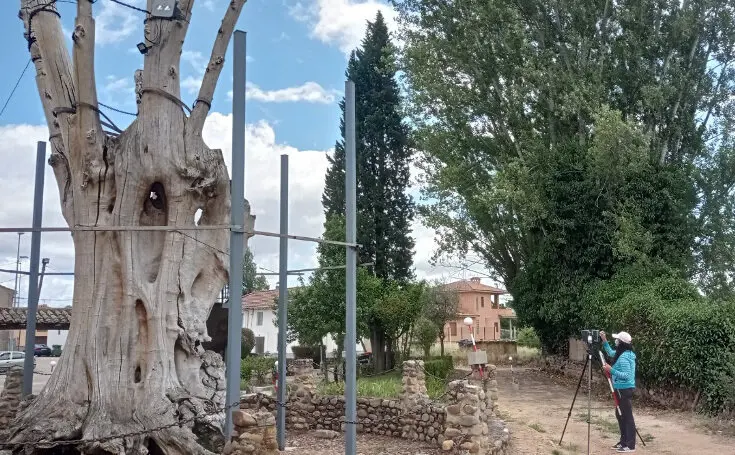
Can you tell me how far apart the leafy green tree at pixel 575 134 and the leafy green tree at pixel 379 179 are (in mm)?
4507

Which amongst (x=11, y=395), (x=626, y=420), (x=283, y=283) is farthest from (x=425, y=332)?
(x=11, y=395)

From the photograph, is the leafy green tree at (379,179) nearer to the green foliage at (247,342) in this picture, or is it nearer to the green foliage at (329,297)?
the green foliage at (329,297)

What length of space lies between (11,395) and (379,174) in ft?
65.2

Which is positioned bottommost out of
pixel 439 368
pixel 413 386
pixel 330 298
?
pixel 439 368

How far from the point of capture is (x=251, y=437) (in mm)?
5305

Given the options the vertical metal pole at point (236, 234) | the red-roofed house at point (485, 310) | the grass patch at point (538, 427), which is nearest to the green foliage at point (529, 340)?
the red-roofed house at point (485, 310)

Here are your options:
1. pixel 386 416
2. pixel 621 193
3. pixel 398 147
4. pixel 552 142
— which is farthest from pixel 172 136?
pixel 398 147

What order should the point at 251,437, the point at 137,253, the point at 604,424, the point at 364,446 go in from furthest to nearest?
the point at 604,424 → the point at 364,446 → the point at 137,253 → the point at 251,437

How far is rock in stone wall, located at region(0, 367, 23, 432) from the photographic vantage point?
907 centimetres


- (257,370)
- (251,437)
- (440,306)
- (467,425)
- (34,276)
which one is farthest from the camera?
Answer: (440,306)

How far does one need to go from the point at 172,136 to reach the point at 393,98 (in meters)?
21.9

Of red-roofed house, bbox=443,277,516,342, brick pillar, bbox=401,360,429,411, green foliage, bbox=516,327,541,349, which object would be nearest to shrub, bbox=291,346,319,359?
green foliage, bbox=516,327,541,349

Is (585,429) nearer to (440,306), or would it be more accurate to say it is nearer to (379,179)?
(440,306)

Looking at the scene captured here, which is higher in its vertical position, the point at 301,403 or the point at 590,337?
the point at 590,337
